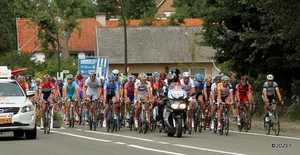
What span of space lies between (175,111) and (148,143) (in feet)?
8.03

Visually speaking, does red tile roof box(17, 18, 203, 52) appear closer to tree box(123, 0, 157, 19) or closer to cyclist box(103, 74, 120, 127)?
tree box(123, 0, 157, 19)

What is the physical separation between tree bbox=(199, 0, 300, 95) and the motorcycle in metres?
7.64

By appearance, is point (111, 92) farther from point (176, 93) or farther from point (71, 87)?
point (176, 93)

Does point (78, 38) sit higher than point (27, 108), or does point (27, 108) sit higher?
point (78, 38)

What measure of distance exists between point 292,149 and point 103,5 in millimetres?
106160

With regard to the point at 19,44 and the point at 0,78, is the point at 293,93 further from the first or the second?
the point at 19,44

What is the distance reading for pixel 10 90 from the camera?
24094 millimetres

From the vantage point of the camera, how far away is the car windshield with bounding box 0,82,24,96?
78.3ft

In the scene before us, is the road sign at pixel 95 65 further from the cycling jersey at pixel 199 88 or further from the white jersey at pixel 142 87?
the white jersey at pixel 142 87

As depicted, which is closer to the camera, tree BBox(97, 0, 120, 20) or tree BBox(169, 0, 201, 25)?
tree BBox(169, 0, 201, 25)

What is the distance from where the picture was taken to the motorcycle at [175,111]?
23297mm

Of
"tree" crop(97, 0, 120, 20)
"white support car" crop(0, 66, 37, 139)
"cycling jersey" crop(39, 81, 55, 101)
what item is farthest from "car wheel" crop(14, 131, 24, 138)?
"tree" crop(97, 0, 120, 20)

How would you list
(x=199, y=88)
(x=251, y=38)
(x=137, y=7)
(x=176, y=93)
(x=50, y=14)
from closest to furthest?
(x=176, y=93) < (x=199, y=88) < (x=251, y=38) < (x=50, y=14) < (x=137, y=7)

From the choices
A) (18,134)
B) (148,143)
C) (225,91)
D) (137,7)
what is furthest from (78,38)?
(148,143)
